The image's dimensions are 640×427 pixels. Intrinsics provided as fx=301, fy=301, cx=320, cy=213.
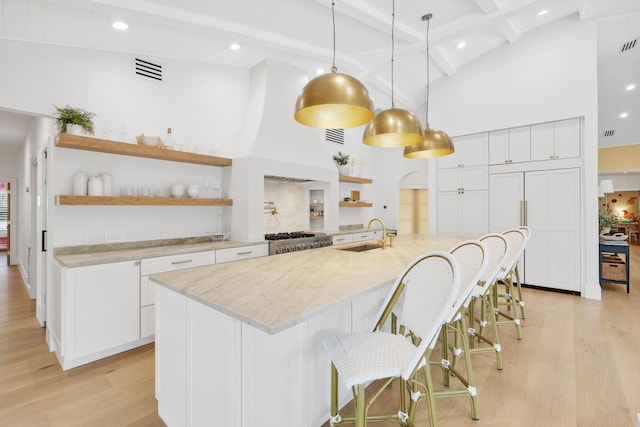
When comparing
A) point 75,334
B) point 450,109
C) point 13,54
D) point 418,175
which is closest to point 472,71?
point 450,109

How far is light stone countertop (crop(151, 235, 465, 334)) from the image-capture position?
3.81 feet

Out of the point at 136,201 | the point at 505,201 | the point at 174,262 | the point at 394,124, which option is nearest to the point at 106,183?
the point at 136,201

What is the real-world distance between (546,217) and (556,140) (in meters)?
1.14

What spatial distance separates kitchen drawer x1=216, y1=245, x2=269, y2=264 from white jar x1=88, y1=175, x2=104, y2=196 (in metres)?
1.29

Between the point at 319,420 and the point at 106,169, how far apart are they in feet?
10.4

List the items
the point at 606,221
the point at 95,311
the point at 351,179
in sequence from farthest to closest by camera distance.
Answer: the point at 351,179 → the point at 606,221 → the point at 95,311

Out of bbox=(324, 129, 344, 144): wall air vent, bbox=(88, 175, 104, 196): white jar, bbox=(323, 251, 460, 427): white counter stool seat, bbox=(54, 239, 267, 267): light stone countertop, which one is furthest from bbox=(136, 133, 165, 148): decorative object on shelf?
bbox=(324, 129, 344, 144): wall air vent

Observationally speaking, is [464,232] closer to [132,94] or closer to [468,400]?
[468,400]

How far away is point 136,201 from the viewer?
10.3 feet

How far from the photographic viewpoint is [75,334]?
2.42m

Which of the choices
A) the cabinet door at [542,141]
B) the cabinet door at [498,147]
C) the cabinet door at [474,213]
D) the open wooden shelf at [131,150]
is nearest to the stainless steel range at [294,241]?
the open wooden shelf at [131,150]

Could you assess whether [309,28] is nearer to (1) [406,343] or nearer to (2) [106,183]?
(2) [106,183]

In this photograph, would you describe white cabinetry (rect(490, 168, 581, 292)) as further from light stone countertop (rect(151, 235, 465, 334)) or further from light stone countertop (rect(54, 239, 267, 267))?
light stone countertop (rect(54, 239, 267, 267))

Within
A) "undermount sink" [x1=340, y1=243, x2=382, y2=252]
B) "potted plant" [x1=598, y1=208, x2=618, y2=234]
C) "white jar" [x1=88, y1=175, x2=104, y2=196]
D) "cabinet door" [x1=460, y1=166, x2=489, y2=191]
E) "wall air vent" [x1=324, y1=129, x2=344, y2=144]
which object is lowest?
"undermount sink" [x1=340, y1=243, x2=382, y2=252]
